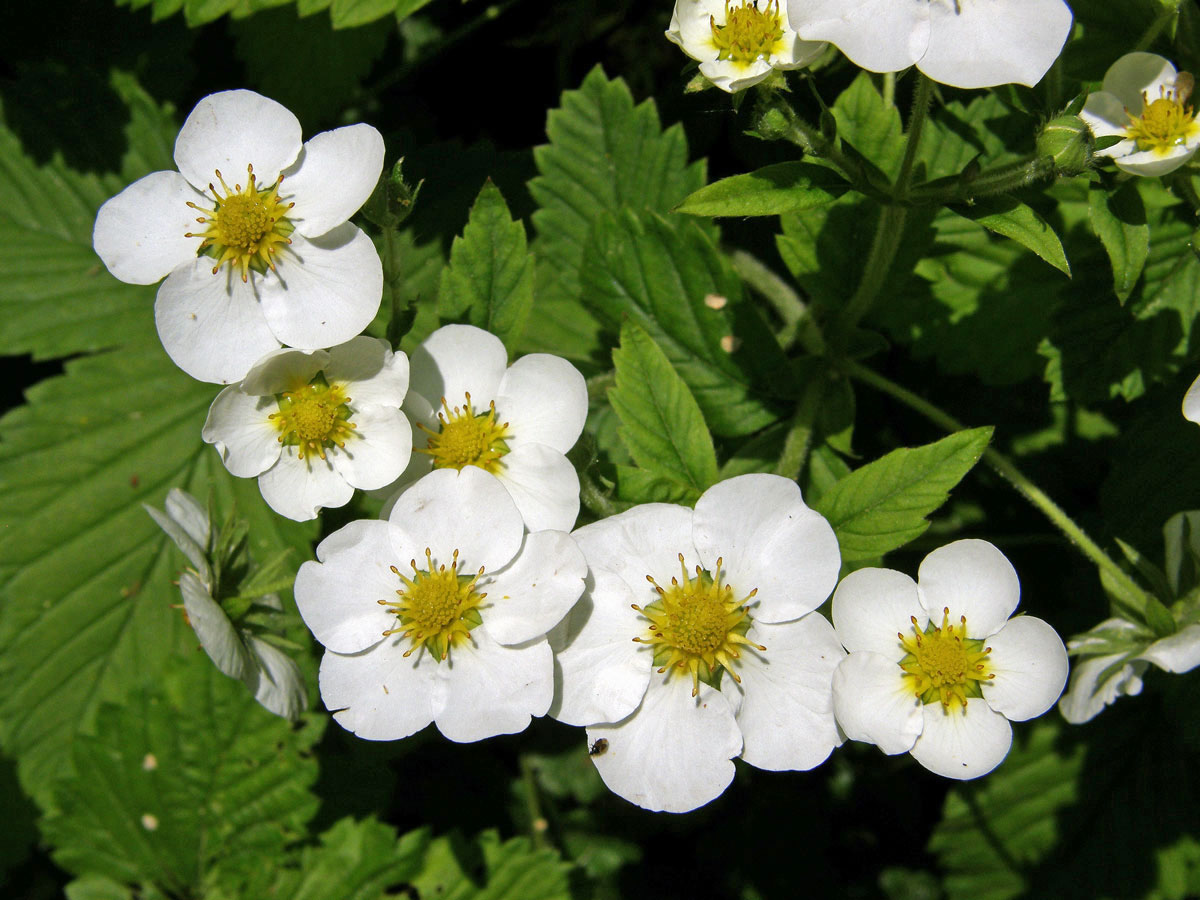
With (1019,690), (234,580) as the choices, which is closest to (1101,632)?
(1019,690)

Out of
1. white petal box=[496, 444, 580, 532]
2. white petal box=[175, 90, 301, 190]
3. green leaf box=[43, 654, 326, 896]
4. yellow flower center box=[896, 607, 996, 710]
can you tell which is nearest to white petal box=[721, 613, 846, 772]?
yellow flower center box=[896, 607, 996, 710]

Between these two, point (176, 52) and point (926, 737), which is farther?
point (176, 52)

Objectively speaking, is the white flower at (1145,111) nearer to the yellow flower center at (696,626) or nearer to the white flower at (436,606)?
the yellow flower center at (696,626)

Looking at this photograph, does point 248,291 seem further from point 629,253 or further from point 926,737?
point 926,737

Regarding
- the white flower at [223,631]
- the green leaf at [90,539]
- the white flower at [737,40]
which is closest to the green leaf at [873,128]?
the white flower at [737,40]

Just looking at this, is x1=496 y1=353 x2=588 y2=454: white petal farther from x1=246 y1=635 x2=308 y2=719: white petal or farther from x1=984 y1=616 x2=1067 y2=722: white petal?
x1=984 y1=616 x2=1067 y2=722: white petal
